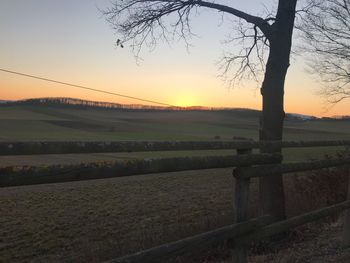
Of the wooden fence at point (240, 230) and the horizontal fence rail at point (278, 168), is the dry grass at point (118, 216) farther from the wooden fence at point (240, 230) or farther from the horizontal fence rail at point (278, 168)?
the wooden fence at point (240, 230)

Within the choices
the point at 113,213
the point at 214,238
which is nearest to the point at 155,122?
the point at 113,213

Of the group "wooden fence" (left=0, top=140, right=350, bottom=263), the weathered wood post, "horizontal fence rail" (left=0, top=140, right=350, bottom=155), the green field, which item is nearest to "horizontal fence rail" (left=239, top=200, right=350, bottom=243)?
"wooden fence" (left=0, top=140, right=350, bottom=263)

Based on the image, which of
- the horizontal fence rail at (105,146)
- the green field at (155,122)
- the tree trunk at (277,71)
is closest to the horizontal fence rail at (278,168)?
the horizontal fence rail at (105,146)

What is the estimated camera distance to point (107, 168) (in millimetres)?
3225

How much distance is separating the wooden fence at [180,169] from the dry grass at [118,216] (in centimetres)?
172

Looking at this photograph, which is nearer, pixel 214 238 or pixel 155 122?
pixel 214 238

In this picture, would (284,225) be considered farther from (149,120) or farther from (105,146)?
(149,120)

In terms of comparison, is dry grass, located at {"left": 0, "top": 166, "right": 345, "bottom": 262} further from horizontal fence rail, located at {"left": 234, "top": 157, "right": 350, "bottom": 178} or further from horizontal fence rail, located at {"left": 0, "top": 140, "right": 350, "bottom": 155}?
horizontal fence rail, located at {"left": 0, "top": 140, "right": 350, "bottom": 155}

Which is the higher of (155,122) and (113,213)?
(155,122)

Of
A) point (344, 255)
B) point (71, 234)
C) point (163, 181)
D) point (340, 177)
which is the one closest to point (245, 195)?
point (344, 255)

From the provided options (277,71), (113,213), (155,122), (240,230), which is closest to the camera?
(240,230)

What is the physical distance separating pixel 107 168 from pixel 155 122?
105 metres

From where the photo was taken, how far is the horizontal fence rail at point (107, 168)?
2757 mm

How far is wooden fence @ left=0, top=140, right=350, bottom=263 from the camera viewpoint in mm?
2855
